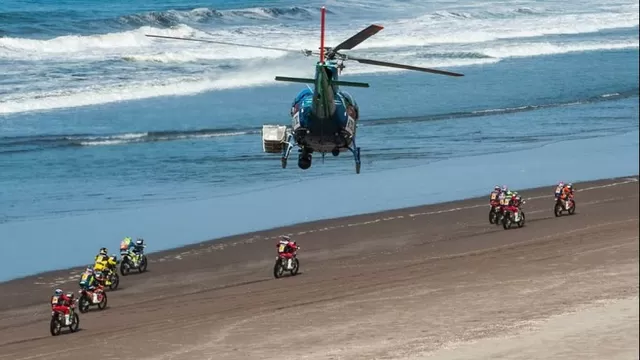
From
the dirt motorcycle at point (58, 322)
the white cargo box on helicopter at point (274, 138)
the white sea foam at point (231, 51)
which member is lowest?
the dirt motorcycle at point (58, 322)

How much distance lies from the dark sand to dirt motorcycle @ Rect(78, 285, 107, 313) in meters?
0.12

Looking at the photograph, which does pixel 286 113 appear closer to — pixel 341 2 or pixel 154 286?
pixel 154 286

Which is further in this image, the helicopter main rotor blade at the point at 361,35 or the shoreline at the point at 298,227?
the shoreline at the point at 298,227

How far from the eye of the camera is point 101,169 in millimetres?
23922

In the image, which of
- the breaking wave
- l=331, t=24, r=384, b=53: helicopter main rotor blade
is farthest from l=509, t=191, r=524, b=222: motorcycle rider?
l=331, t=24, r=384, b=53: helicopter main rotor blade

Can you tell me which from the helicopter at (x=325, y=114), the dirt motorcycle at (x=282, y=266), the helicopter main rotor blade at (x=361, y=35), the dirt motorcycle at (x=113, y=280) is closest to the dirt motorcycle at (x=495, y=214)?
the dirt motorcycle at (x=282, y=266)

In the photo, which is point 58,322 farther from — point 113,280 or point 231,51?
point 231,51

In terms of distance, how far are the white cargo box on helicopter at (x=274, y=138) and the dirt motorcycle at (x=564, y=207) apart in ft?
35.7

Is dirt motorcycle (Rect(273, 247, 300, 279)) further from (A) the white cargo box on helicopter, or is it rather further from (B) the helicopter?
(A) the white cargo box on helicopter

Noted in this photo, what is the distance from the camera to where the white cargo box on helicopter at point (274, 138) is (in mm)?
14680

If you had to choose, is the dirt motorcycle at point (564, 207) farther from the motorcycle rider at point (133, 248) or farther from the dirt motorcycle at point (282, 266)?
the motorcycle rider at point (133, 248)

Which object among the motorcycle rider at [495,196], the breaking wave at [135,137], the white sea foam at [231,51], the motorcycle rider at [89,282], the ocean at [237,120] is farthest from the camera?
the motorcycle rider at [495,196]

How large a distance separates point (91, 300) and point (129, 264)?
5.45 feet

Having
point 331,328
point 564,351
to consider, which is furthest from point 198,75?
point 564,351
